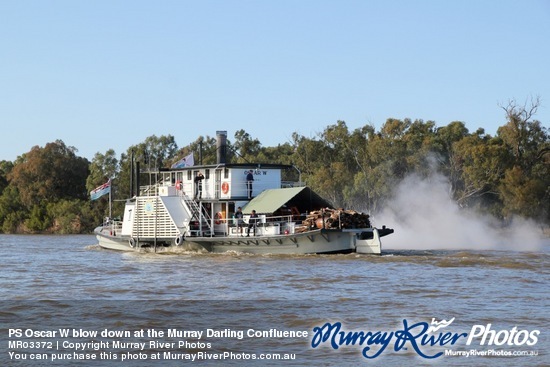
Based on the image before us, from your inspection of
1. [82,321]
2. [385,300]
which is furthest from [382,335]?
[82,321]

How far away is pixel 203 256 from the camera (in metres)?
40.4

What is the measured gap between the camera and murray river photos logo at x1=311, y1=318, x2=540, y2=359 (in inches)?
669

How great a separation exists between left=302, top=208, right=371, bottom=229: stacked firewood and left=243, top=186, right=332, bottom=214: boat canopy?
1.81 metres

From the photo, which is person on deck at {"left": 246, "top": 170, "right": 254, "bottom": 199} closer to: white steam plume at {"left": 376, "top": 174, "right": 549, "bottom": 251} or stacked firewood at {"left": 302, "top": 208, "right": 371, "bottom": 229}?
stacked firewood at {"left": 302, "top": 208, "right": 371, "bottom": 229}

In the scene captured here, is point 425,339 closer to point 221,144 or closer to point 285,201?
point 285,201

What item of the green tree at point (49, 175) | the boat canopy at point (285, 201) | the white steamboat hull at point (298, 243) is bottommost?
the white steamboat hull at point (298, 243)

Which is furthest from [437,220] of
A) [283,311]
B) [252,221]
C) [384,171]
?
[283,311]

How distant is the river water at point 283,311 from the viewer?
16.8 m

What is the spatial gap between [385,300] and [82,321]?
8221 mm

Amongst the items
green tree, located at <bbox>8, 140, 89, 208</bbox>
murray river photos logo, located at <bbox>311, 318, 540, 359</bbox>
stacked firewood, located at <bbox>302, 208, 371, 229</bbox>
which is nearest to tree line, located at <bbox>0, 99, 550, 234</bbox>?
green tree, located at <bbox>8, 140, 89, 208</bbox>

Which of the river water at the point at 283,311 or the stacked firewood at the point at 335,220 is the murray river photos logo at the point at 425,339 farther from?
the stacked firewood at the point at 335,220

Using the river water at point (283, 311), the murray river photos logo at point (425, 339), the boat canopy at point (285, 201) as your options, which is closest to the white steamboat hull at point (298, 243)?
the river water at point (283, 311)

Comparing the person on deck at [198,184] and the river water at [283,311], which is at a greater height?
the person on deck at [198,184]

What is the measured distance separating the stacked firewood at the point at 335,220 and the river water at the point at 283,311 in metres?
1.62
